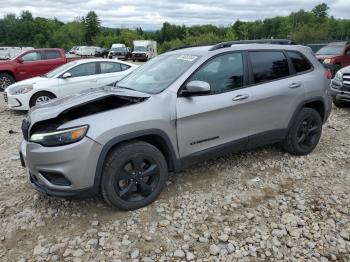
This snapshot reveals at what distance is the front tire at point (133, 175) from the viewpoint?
3375 millimetres

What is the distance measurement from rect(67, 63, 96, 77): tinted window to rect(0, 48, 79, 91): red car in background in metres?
4.12

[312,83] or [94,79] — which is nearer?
[312,83]

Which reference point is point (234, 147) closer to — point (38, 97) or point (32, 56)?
point (38, 97)

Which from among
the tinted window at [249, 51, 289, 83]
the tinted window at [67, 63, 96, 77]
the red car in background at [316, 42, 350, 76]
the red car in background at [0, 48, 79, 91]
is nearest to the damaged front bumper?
the tinted window at [249, 51, 289, 83]

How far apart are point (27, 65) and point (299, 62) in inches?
406

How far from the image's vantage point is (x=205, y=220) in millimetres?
3529

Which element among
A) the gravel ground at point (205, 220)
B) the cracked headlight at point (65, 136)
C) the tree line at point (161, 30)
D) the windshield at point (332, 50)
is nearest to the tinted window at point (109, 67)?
the gravel ground at point (205, 220)

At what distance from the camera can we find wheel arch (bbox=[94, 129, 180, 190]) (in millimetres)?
3277

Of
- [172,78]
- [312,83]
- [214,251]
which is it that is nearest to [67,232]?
[214,251]

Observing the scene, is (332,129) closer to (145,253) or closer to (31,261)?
(145,253)

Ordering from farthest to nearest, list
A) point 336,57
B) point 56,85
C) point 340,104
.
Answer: point 336,57, point 340,104, point 56,85

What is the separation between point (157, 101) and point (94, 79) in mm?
5692

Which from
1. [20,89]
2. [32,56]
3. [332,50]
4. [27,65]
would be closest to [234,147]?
[20,89]

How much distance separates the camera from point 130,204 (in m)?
3.59
